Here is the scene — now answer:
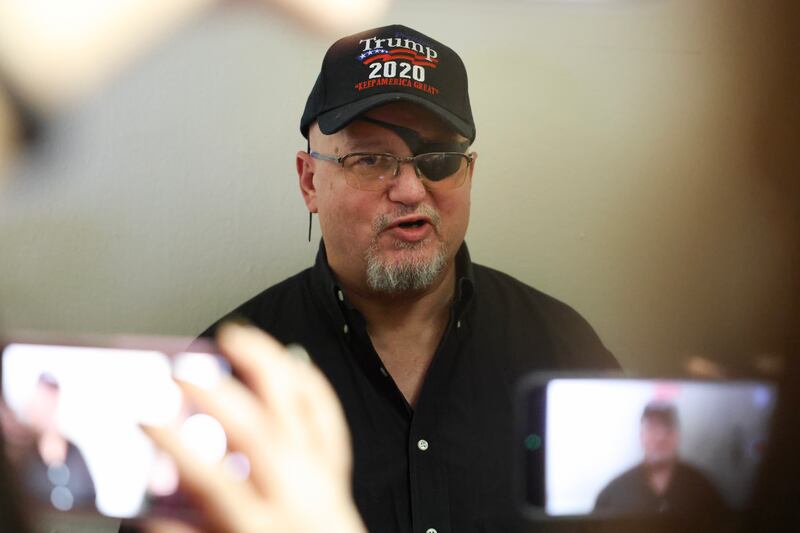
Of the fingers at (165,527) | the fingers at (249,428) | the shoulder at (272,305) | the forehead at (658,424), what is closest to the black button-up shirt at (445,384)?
the shoulder at (272,305)

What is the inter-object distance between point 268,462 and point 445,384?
40 centimetres

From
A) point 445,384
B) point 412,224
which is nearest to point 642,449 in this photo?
point 445,384

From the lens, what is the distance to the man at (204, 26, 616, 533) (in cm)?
62

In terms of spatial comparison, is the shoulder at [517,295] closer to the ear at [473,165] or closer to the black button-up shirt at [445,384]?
the black button-up shirt at [445,384]

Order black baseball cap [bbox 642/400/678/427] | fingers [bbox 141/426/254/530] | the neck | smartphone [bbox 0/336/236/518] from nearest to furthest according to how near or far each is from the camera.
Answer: fingers [bbox 141/426/254/530] < smartphone [bbox 0/336/236/518] < black baseball cap [bbox 642/400/678/427] < the neck

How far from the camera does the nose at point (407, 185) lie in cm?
62

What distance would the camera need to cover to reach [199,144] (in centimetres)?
71

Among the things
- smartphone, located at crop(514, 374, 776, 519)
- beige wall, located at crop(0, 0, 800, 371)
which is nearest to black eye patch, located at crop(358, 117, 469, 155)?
beige wall, located at crop(0, 0, 800, 371)

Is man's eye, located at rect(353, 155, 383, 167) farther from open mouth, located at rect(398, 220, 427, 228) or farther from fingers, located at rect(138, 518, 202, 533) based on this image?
fingers, located at rect(138, 518, 202, 533)

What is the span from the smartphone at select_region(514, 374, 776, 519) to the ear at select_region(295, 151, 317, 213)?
338mm

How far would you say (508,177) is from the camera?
0.74 metres

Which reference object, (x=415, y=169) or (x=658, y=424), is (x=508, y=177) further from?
(x=658, y=424)

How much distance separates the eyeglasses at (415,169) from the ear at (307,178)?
2.8 inches

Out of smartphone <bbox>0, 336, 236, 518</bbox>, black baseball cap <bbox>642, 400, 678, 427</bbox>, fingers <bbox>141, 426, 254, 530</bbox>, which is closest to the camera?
fingers <bbox>141, 426, 254, 530</bbox>
